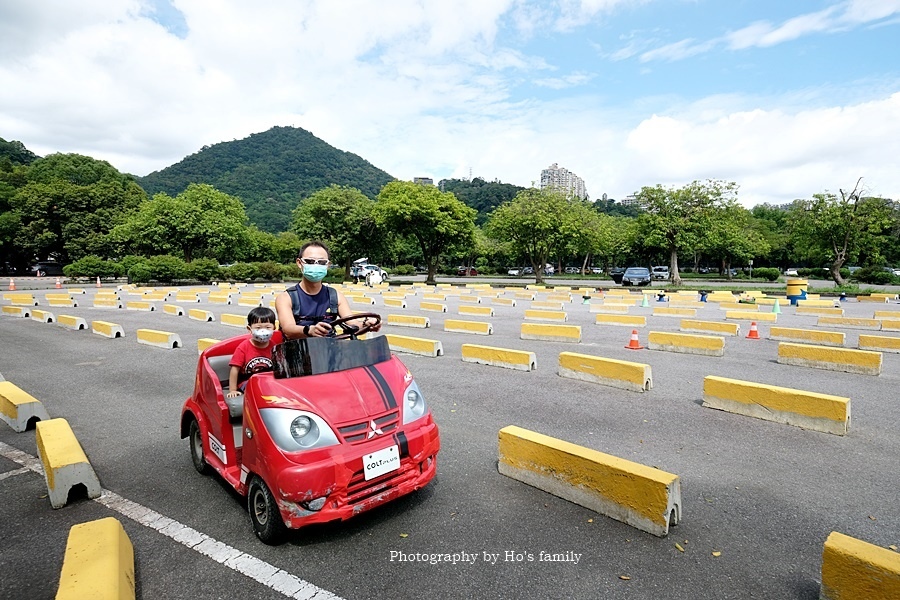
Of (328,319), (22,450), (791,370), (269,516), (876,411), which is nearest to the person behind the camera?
(269,516)

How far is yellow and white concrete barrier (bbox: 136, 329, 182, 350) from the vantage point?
11375mm

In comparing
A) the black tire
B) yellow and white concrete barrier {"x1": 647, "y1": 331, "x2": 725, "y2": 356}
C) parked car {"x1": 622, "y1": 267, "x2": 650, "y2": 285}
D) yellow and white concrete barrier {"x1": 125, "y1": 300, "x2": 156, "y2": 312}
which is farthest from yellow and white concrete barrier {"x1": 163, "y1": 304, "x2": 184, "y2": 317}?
parked car {"x1": 622, "y1": 267, "x2": 650, "y2": 285}

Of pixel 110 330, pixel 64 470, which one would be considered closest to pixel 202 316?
pixel 110 330

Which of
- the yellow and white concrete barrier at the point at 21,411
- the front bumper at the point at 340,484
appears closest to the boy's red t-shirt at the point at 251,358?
the front bumper at the point at 340,484

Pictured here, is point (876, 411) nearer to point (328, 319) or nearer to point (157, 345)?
point (328, 319)

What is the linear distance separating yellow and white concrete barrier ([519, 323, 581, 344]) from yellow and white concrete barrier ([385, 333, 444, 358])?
104 inches

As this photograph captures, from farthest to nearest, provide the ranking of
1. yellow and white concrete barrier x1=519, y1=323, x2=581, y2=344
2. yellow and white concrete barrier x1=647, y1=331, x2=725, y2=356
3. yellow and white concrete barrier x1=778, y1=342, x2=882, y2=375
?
yellow and white concrete barrier x1=519, y1=323, x2=581, y2=344 → yellow and white concrete barrier x1=647, y1=331, x2=725, y2=356 → yellow and white concrete barrier x1=778, y1=342, x2=882, y2=375

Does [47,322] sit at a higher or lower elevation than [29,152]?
lower

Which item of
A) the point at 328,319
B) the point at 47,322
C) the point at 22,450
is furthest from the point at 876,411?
the point at 47,322

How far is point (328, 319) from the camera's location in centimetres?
419

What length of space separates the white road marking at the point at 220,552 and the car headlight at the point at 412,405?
3.93 feet

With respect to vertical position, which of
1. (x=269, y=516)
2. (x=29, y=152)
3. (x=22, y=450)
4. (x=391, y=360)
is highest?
(x=29, y=152)

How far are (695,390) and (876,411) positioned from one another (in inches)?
82.5

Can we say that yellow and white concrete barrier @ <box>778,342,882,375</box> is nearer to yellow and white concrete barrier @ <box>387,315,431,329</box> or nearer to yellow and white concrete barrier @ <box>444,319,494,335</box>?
yellow and white concrete barrier @ <box>444,319,494,335</box>
